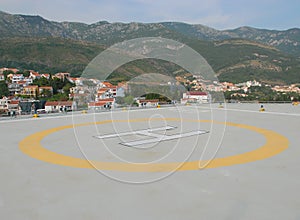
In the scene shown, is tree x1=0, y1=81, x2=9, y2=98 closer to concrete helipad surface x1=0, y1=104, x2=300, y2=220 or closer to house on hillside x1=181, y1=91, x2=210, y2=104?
house on hillside x1=181, y1=91, x2=210, y2=104

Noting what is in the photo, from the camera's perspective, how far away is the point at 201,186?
424 centimetres

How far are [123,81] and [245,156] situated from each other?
1071 cm

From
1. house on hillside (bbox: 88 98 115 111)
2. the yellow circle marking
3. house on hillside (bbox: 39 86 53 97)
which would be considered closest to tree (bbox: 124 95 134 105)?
house on hillside (bbox: 88 98 115 111)

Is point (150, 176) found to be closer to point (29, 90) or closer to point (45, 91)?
point (45, 91)

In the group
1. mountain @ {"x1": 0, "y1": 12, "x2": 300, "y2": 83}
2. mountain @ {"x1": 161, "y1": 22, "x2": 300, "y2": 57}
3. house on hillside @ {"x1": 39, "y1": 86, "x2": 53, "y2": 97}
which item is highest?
mountain @ {"x1": 161, "y1": 22, "x2": 300, "y2": 57}

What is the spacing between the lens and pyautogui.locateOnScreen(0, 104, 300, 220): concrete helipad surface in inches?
135

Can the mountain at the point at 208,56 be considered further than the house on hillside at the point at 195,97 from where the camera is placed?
Yes

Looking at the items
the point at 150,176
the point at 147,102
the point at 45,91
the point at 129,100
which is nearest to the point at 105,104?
the point at 129,100

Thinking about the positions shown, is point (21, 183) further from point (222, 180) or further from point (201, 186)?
point (222, 180)

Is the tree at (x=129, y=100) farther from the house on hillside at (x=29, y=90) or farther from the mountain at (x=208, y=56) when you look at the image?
the house on hillside at (x=29, y=90)

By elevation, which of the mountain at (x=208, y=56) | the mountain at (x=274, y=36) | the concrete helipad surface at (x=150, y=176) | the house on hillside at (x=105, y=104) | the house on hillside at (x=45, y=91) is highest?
the mountain at (x=274, y=36)

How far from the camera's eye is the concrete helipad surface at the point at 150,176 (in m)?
3.43

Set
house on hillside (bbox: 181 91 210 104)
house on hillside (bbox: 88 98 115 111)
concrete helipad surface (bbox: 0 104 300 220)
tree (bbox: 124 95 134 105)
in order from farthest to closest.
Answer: house on hillside (bbox: 181 91 210 104), tree (bbox: 124 95 134 105), house on hillside (bbox: 88 98 115 111), concrete helipad surface (bbox: 0 104 300 220)

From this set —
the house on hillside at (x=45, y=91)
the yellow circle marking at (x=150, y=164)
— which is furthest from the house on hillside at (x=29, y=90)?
the yellow circle marking at (x=150, y=164)
